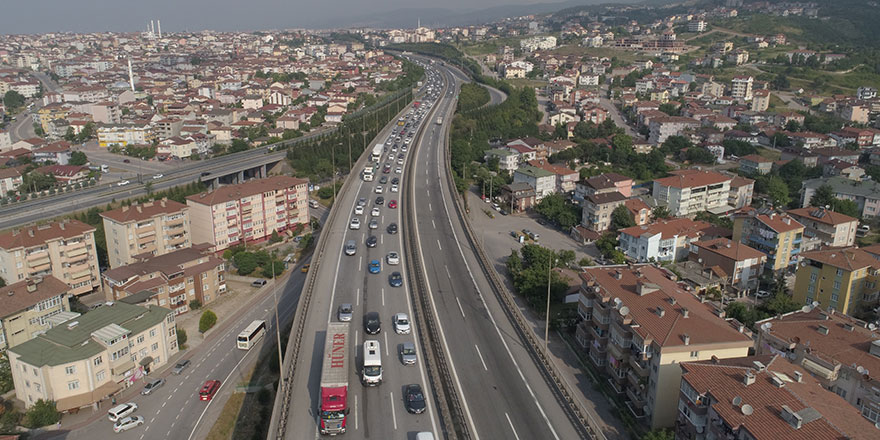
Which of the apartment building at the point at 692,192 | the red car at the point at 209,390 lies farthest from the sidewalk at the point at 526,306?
the red car at the point at 209,390

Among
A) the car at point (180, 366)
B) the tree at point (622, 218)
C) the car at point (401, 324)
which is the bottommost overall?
the car at point (180, 366)

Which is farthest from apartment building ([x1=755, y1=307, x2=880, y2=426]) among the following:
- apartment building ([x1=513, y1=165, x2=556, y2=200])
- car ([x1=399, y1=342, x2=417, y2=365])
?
apartment building ([x1=513, y1=165, x2=556, y2=200])

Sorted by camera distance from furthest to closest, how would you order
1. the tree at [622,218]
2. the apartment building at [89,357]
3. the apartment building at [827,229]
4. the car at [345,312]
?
the tree at [622,218] < the apartment building at [827,229] < the car at [345,312] < the apartment building at [89,357]

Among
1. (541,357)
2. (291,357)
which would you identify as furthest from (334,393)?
(541,357)

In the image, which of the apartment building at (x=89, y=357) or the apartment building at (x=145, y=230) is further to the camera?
the apartment building at (x=145, y=230)

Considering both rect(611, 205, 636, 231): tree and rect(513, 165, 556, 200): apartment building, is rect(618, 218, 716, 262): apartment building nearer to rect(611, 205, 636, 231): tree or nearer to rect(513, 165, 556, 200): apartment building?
rect(611, 205, 636, 231): tree

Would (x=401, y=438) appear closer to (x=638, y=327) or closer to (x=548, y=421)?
(x=548, y=421)

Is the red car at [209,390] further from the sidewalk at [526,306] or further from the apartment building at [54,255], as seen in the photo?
the sidewalk at [526,306]
